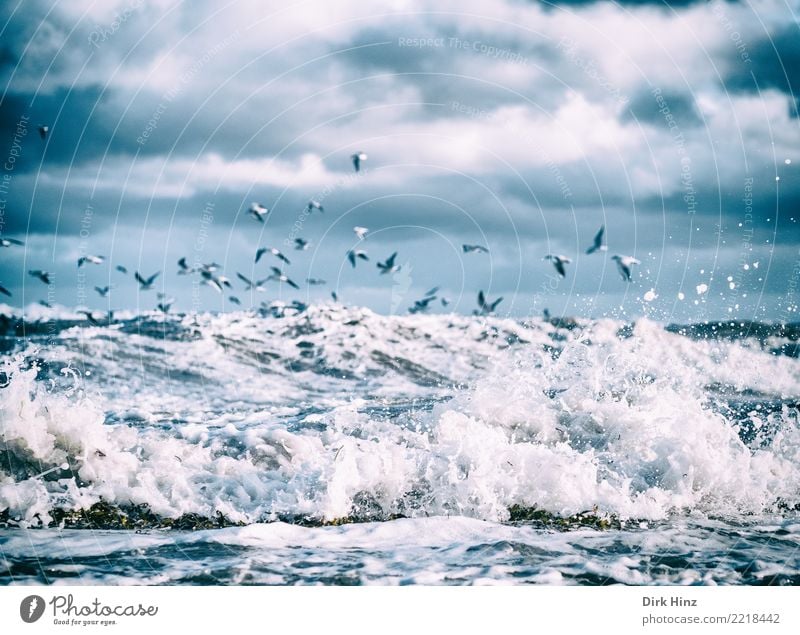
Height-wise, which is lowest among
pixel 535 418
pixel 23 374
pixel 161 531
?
pixel 161 531

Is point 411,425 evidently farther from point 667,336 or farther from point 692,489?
point 667,336

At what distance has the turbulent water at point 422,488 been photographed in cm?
812

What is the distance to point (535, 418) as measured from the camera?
44.1 ft

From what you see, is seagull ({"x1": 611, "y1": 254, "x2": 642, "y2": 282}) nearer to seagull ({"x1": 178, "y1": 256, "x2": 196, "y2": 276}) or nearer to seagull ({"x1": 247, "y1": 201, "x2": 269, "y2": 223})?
seagull ({"x1": 247, "y1": 201, "x2": 269, "y2": 223})

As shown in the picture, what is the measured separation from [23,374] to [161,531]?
4.36 m

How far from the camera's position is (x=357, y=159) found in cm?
1666
